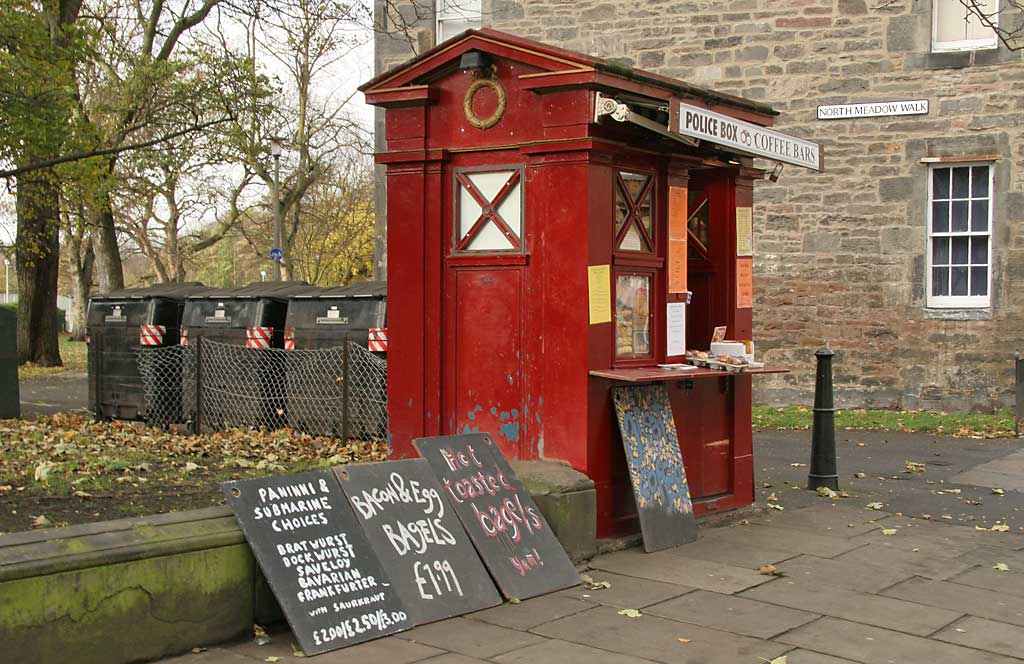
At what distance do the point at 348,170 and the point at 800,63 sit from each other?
3065 cm

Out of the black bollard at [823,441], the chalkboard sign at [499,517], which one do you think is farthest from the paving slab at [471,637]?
the black bollard at [823,441]

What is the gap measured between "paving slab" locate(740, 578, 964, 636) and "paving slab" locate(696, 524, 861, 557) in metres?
0.97

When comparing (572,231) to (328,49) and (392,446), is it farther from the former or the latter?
(328,49)

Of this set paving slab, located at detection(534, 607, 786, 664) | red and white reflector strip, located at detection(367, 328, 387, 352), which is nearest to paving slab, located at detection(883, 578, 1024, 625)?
paving slab, located at detection(534, 607, 786, 664)

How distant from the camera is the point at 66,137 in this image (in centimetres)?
1537

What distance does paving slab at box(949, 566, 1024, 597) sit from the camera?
6582 millimetres

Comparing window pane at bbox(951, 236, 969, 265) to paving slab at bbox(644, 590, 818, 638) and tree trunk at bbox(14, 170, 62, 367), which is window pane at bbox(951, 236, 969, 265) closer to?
paving slab at bbox(644, 590, 818, 638)

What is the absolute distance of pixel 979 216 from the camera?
1647cm

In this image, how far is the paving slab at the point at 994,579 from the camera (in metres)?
6.58

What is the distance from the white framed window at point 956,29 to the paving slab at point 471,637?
13610 mm

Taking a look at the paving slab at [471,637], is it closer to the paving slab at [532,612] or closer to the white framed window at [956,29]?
the paving slab at [532,612]

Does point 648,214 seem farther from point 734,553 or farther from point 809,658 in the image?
point 809,658

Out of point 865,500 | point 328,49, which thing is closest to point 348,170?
point 328,49

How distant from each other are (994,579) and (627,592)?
225 cm
